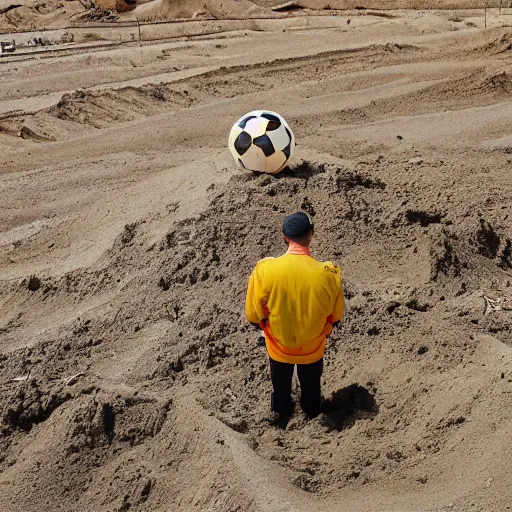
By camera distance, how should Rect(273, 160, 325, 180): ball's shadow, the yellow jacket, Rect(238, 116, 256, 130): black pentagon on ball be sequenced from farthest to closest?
Rect(238, 116, 256, 130): black pentagon on ball → Rect(273, 160, 325, 180): ball's shadow → the yellow jacket

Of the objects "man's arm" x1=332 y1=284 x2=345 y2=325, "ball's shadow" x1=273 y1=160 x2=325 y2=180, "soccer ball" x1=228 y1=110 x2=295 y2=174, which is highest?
"soccer ball" x1=228 y1=110 x2=295 y2=174

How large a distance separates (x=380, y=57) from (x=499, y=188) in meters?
7.62

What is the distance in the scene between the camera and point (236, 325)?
5.96 m

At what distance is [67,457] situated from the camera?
5.02 meters

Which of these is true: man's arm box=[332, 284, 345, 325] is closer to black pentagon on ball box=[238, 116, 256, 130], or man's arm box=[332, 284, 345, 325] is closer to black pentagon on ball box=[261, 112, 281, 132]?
black pentagon on ball box=[261, 112, 281, 132]

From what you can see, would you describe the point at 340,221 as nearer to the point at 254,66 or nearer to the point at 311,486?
the point at 311,486

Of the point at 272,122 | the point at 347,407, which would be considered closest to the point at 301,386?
the point at 347,407

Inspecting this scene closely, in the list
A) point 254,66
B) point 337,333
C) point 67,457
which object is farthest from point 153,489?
point 254,66

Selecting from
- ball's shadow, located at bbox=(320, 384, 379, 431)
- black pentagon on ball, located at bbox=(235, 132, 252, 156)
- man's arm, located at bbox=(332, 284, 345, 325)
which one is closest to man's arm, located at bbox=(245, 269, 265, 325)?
man's arm, located at bbox=(332, 284, 345, 325)

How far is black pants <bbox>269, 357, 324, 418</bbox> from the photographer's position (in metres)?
4.87

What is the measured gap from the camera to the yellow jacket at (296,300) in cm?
454

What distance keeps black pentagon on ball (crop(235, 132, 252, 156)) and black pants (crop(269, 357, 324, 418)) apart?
9.08ft

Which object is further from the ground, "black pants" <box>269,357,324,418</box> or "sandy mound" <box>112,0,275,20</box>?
"sandy mound" <box>112,0,275,20</box>

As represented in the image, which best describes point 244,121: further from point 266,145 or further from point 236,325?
point 236,325
